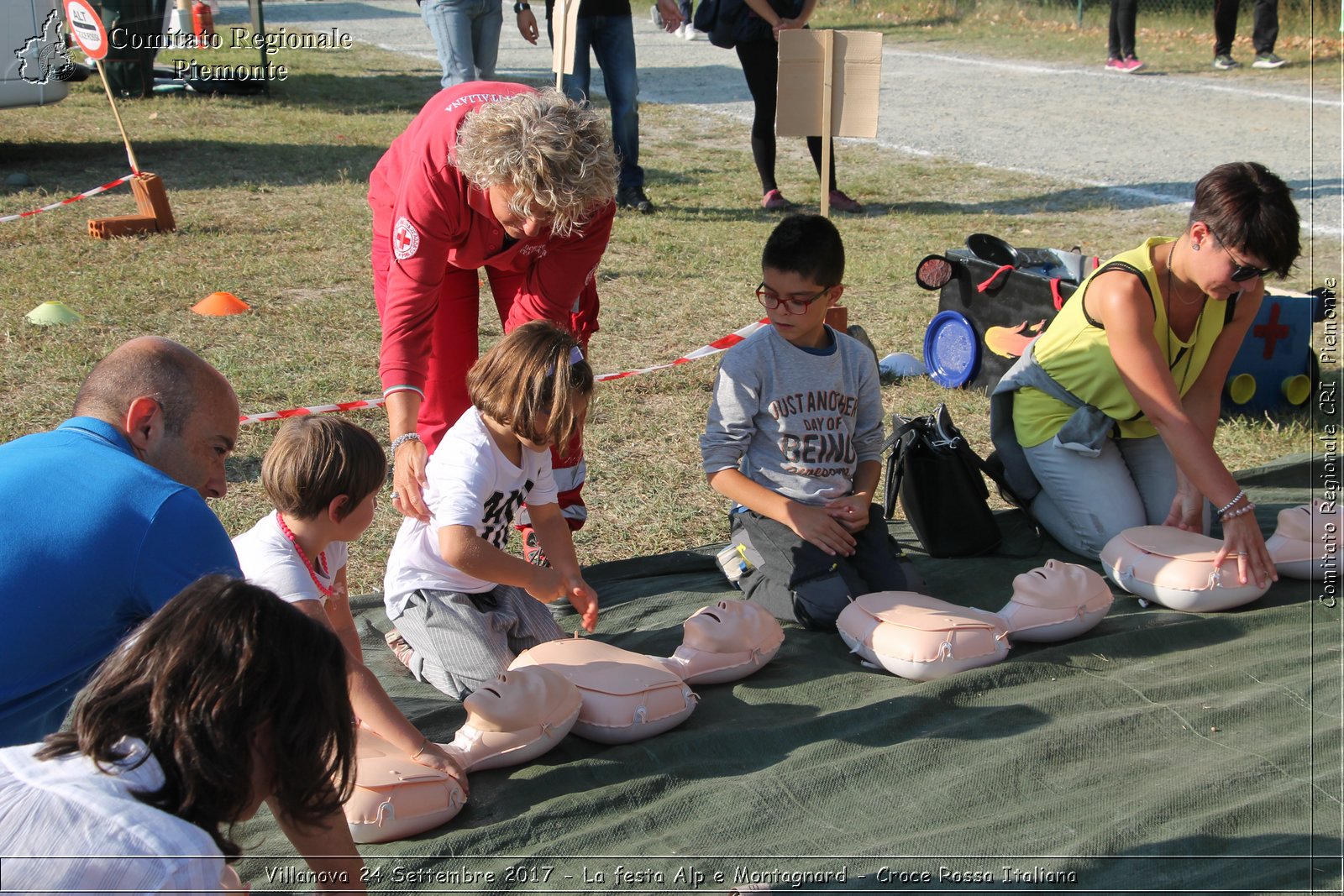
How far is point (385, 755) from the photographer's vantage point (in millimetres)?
2275

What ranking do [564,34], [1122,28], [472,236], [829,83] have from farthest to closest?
[1122,28]
[564,34]
[829,83]
[472,236]

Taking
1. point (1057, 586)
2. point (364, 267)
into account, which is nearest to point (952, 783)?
point (1057, 586)

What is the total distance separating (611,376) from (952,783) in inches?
122

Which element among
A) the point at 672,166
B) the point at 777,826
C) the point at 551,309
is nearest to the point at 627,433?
the point at 551,309

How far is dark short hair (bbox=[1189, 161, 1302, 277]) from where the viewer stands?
3045mm

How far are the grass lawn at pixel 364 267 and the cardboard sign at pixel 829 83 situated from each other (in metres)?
1.23

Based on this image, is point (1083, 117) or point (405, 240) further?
point (1083, 117)

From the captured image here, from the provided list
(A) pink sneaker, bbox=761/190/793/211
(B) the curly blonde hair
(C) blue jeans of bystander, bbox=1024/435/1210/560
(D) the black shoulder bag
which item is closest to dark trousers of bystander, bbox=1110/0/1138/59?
(A) pink sneaker, bbox=761/190/793/211

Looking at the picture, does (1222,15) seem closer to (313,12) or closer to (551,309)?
(551,309)

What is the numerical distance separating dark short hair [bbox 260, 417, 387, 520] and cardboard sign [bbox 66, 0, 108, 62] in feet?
19.0

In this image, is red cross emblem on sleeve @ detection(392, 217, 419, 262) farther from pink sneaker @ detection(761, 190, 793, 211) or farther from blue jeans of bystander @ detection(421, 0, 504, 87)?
pink sneaker @ detection(761, 190, 793, 211)

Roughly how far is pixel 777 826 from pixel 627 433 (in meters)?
2.67

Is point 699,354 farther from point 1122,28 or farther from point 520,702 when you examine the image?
point 1122,28

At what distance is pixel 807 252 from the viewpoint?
10.2 ft
